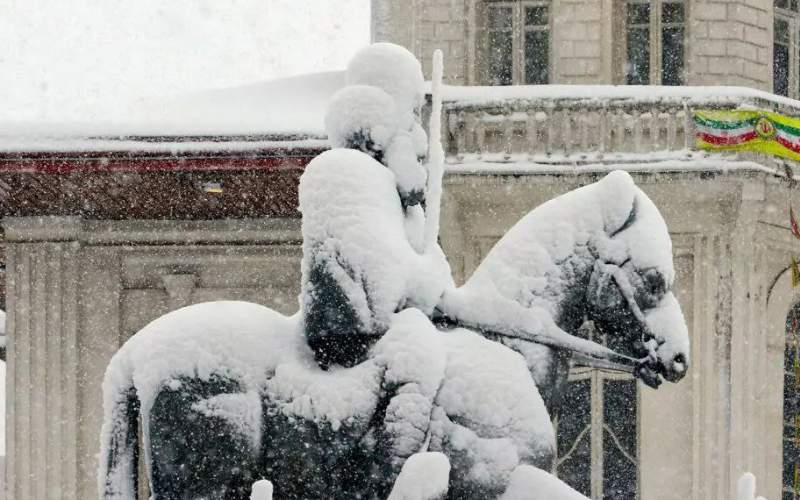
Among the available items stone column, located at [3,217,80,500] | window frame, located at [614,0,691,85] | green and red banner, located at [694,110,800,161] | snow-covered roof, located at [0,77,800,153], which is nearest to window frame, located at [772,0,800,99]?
window frame, located at [614,0,691,85]

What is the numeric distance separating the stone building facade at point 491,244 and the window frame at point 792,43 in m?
2.24

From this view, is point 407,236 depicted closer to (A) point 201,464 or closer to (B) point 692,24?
(A) point 201,464

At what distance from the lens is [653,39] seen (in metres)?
15.9

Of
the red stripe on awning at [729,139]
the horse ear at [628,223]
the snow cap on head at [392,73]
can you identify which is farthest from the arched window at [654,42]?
the horse ear at [628,223]

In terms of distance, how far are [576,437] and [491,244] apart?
7.75 feet

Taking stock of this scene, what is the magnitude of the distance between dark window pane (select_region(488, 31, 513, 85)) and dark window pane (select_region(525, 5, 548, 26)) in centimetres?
29

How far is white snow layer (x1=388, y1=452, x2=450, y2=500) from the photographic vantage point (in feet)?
15.0

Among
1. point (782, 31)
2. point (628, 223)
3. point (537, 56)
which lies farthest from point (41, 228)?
point (628, 223)

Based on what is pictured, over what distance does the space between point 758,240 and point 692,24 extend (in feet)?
9.62

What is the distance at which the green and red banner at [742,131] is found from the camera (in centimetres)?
1342

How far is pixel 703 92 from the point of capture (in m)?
13.7

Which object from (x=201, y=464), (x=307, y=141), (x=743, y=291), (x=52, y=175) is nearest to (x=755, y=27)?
(x=743, y=291)

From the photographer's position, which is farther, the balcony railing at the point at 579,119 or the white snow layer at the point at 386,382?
the balcony railing at the point at 579,119

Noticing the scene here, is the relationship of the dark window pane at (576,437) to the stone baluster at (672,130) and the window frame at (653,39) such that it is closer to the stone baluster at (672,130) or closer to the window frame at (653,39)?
the stone baluster at (672,130)
